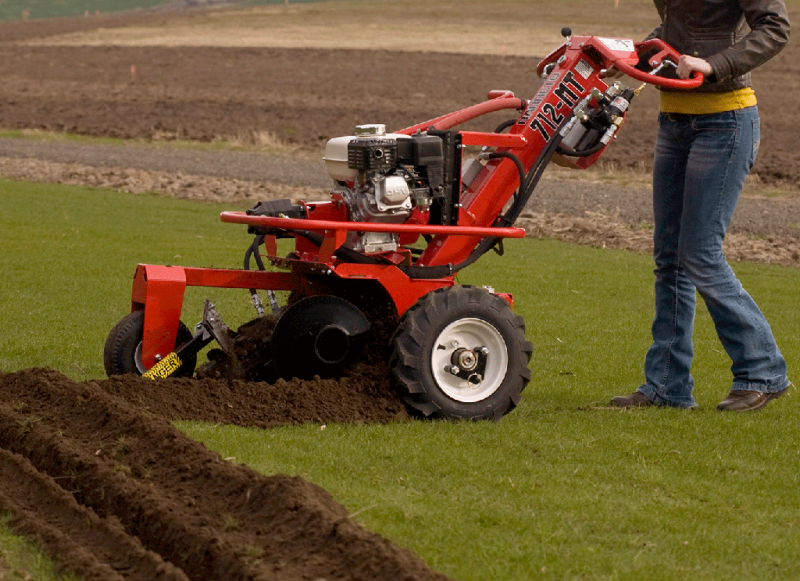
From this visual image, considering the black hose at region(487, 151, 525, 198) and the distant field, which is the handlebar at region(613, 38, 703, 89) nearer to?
the black hose at region(487, 151, 525, 198)

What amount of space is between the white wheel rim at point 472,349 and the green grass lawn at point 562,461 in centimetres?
21

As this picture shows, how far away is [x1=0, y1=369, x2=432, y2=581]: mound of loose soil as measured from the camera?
339 centimetres

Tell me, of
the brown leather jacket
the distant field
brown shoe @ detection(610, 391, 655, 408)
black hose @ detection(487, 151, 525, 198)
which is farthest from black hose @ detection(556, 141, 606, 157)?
the distant field

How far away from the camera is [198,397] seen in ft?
17.5

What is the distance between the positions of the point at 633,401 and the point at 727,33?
6.16 ft

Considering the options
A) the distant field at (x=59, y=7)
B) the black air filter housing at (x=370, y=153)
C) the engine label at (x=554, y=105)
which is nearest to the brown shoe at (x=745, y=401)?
the engine label at (x=554, y=105)

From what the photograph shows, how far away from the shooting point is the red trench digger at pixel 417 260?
5.42 m

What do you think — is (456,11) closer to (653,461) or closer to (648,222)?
(648,222)

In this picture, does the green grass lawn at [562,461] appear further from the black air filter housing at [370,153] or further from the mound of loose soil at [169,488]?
the black air filter housing at [370,153]

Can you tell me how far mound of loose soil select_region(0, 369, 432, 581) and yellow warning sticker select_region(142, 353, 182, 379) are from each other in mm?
238

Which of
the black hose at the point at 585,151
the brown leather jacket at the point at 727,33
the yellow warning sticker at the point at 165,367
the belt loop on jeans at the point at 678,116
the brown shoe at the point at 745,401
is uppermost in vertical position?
the brown leather jacket at the point at 727,33

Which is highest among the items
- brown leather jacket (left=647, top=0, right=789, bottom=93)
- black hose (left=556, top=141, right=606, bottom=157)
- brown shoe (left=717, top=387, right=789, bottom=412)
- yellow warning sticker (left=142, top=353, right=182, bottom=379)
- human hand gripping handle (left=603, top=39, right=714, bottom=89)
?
brown leather jacket (left=647, top=0, right=789, bottom=93)

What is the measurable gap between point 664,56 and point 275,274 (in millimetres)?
2251

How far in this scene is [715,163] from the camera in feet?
18.0
